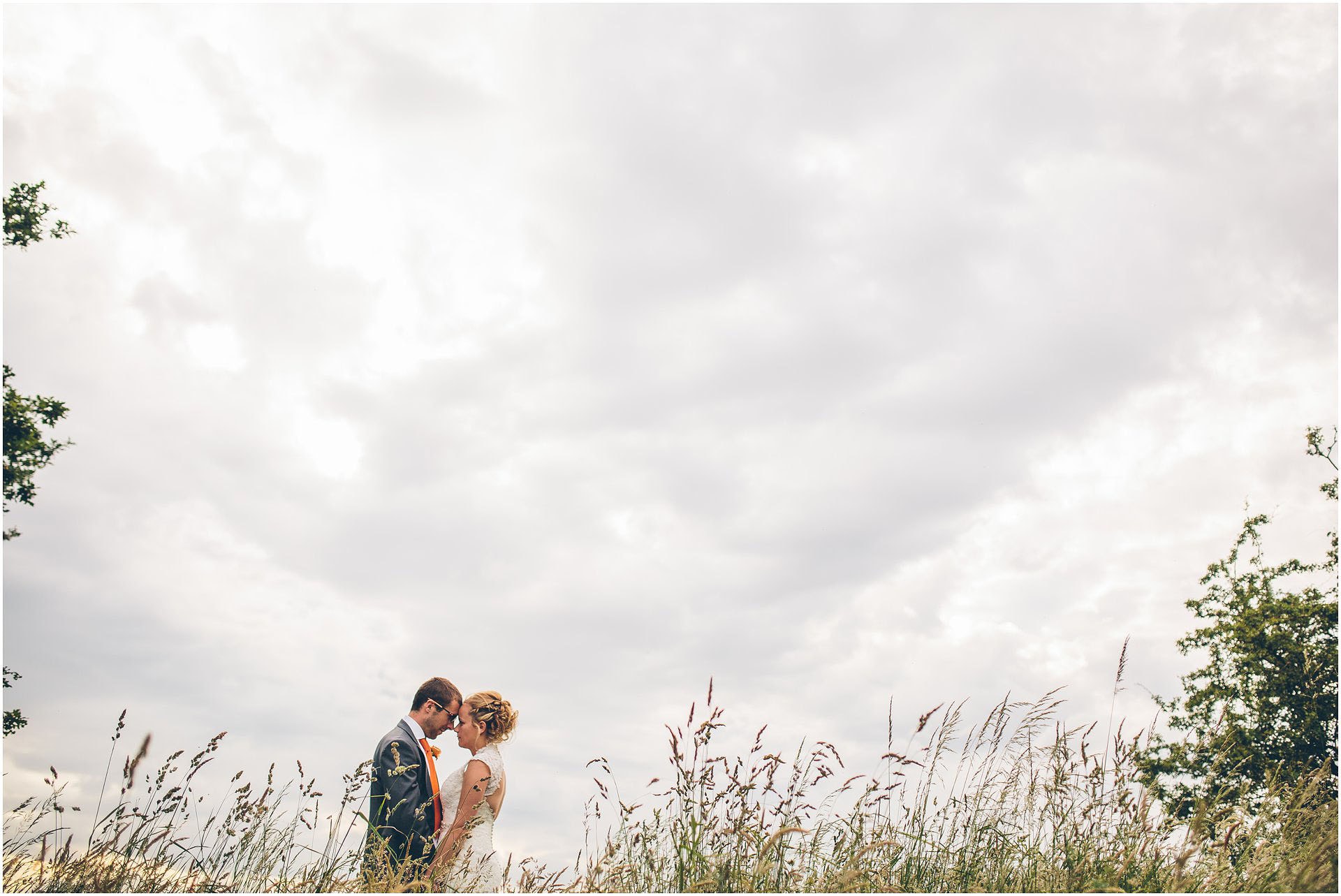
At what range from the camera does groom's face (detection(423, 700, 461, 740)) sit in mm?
6004

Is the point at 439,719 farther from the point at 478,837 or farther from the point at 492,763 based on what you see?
the point at 478,837

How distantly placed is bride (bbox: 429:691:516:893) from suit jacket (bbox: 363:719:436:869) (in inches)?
6.2

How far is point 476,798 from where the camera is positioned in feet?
17.4

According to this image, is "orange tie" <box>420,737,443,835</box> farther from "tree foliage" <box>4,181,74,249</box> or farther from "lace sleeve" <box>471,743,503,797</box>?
"tree foliage" <box>4,181,74,249</box>

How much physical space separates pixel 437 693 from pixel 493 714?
53 centimetres

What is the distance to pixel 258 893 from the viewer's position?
4238 mm

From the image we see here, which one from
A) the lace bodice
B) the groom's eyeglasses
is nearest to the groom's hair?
the groom's eyeglasses

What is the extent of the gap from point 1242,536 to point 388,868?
2438 centimetres

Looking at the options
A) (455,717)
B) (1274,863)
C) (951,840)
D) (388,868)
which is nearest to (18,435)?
(455,717)

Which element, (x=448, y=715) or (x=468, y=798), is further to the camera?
(x=448, y=715)

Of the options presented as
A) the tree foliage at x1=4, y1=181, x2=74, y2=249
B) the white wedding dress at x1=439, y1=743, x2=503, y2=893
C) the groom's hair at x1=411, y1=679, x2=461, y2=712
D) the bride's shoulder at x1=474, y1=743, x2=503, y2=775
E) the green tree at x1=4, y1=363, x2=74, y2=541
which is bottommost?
the white wedding dress at x1=439, y1=743, x2=503, y2=893

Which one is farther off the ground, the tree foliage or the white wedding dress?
the tree foliage

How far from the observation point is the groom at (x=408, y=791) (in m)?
4.96

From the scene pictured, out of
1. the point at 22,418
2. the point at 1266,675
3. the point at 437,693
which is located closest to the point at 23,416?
the point at 22,418
